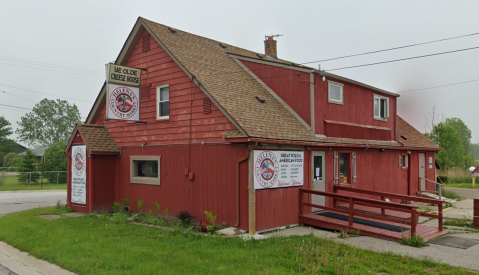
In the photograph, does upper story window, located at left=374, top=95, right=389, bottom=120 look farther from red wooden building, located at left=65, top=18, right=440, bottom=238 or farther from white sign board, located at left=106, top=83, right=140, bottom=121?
white sign board, located at left=106, top=83, right=140, bottom=121

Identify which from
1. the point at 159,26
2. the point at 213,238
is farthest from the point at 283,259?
the point at 159,26

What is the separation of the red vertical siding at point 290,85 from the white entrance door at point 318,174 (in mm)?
1265

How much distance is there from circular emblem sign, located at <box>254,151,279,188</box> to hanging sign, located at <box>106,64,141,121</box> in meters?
5.82

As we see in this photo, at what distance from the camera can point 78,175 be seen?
15.2m

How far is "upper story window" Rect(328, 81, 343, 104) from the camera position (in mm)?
13969

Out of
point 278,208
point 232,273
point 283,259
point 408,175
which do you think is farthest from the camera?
point 408,175

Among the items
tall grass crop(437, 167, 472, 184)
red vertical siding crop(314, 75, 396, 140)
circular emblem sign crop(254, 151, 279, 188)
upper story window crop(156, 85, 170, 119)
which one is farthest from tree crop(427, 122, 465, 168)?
upper story window crop(156, 85, 170, 119)

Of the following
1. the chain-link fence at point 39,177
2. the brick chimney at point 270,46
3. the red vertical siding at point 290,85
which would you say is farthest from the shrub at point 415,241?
the chain-link fence at point 39,177

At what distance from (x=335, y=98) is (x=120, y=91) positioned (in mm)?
8172

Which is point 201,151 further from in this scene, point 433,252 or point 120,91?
point 433,252

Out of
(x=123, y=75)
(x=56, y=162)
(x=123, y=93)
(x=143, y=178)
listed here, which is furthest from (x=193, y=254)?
(x=56, y=162)

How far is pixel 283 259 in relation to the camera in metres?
7.61

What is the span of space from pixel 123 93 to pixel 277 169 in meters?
6.58

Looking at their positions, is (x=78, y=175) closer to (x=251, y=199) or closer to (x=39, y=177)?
(x=251, y=199)
